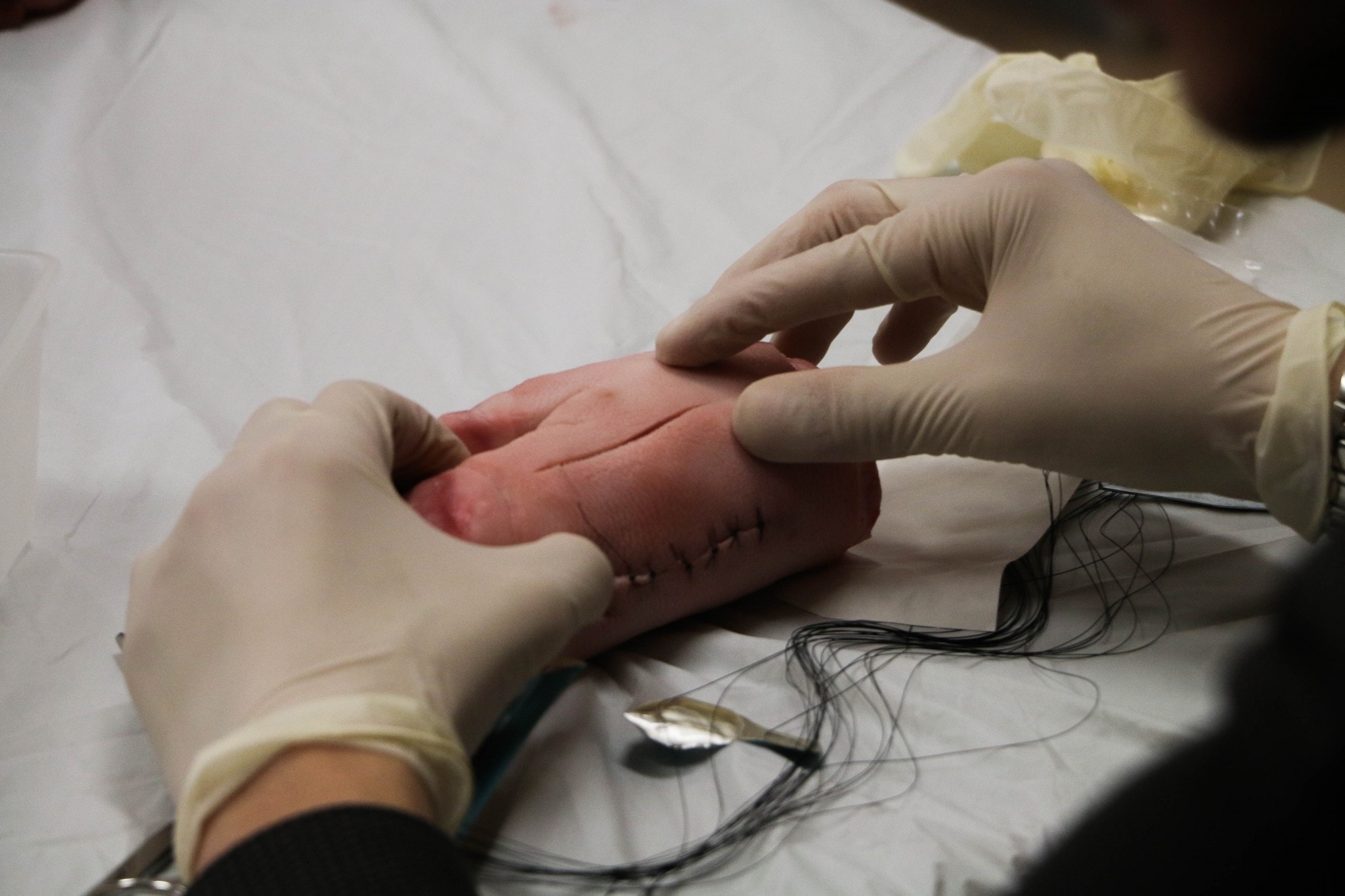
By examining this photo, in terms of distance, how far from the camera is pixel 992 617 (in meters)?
1.28

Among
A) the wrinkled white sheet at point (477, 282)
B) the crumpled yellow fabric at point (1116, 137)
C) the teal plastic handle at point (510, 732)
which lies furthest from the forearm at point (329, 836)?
the crumpled yellow fabric at point (1116, 137)

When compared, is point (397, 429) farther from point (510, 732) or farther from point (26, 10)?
point (26, 10)

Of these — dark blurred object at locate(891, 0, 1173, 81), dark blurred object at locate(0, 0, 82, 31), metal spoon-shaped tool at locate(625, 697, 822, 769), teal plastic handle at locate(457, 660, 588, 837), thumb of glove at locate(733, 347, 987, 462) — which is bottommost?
metal spoon-shaped tool at locate(625, 697, 822, 769)

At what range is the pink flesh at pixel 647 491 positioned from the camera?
1.17m

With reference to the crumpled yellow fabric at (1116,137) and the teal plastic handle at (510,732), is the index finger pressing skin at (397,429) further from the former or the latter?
the crumpled yellow fabric at (1116,137)

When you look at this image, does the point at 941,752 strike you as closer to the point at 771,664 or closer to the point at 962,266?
the point at 771,664

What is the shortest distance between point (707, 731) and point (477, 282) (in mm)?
1003

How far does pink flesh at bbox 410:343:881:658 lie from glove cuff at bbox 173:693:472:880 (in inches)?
12.3

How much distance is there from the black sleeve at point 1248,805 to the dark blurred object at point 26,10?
2.54 meters

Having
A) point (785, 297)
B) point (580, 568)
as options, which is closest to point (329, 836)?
point (580, 568)

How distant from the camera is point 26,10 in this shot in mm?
2229

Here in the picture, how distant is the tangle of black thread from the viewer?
0.98m

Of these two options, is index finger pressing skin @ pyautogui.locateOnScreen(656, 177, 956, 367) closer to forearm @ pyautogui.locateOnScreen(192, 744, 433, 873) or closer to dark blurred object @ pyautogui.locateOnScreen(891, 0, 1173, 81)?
dark blurred object @ pyautogui.locateOnScreen(891, 0, 1173, 81)

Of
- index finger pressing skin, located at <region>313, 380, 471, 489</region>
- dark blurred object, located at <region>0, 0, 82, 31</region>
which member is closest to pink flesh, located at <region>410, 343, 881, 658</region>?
index finger pressing skin, located at <region>313, 380, 471, 489</region>
